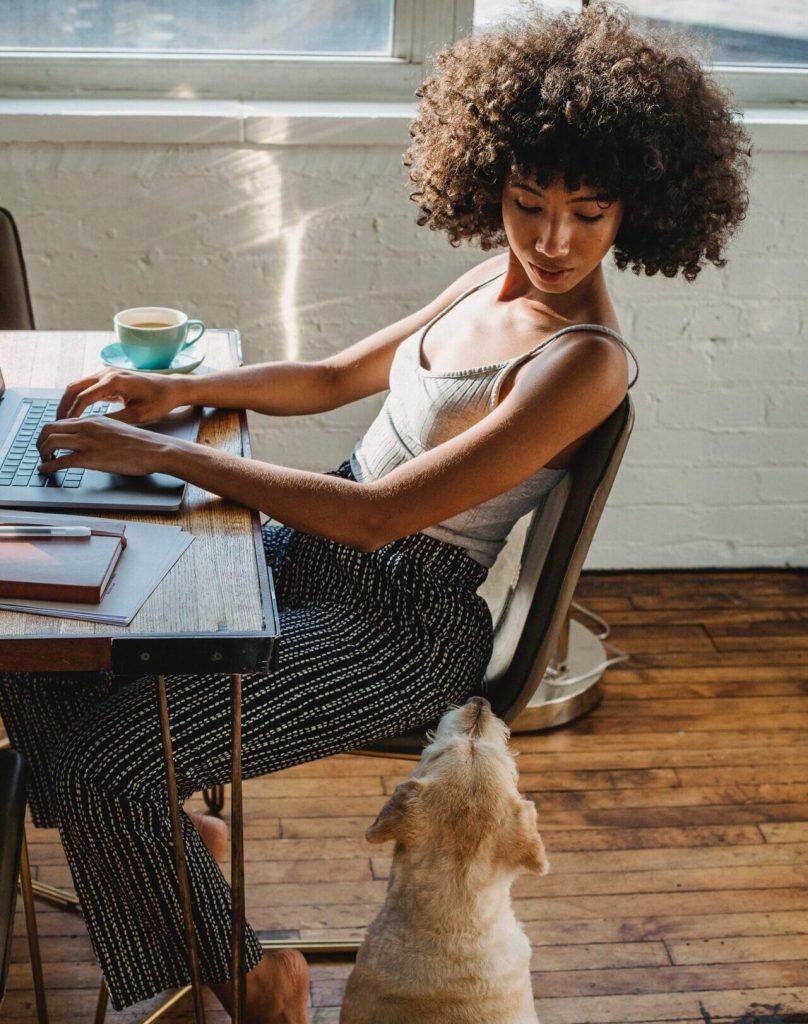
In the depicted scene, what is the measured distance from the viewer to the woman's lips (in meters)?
1.58

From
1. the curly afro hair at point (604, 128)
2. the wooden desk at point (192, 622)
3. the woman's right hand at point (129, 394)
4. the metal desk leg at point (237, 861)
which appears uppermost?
the curly afro hair at point (604, 128)

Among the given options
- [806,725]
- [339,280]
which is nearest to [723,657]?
[806,725]

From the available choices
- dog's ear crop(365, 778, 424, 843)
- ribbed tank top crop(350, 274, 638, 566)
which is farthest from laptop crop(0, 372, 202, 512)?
dog's ear crop(365, 778, 424, 843)

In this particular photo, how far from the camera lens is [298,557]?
1.68 metres

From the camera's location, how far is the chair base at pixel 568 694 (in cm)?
237

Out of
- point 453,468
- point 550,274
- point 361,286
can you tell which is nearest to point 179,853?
point 453,468

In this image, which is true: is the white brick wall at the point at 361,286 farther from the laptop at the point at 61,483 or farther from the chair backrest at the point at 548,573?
the chair backrest at the point at 548,573

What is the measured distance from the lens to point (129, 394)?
1.61m

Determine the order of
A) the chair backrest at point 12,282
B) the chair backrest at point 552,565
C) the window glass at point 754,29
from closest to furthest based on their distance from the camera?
the chair backrest at point 552,565 < the chair backrest at point 12,282 < the window glass at point 754,29

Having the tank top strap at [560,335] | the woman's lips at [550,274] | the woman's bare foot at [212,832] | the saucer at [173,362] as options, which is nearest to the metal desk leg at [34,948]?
the woman's bare foot at [212,832]

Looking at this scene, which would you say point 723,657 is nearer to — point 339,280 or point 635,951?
point 635,951

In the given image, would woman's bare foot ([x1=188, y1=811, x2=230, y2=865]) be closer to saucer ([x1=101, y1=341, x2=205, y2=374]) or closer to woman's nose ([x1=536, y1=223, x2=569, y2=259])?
saucer ([x1=101, y1=341, x2=205, y2=374])

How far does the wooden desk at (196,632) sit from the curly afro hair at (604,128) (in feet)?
1.70

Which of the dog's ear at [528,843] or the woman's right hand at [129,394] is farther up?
the woman's right hand at [129,394]
